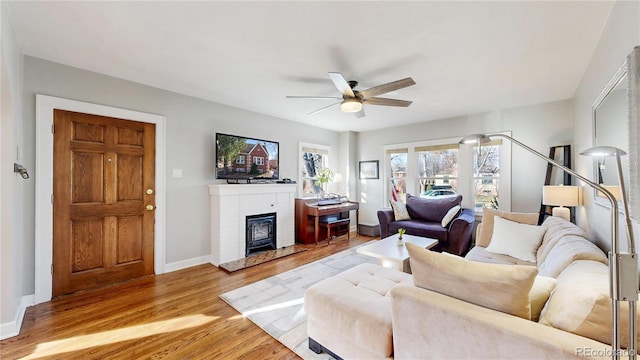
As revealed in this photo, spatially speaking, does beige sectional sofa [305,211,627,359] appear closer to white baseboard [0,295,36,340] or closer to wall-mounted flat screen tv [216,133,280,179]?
white baseboard [0,295,36,340]

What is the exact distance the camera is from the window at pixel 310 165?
5320 millimetres

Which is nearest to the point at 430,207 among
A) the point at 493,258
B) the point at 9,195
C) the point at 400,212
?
the point at 400,212

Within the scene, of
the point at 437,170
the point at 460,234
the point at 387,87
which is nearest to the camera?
→ the point at 387,87

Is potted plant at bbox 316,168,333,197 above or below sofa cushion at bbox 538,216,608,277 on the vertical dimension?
above

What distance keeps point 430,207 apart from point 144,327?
425 cm

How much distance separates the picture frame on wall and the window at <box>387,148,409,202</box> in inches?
12.1

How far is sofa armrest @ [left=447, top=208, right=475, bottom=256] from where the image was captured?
3766 mm

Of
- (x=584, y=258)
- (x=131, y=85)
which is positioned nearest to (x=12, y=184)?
(x=131, y=85)

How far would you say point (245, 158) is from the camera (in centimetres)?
414

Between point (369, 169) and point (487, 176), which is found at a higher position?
point (369, 169)

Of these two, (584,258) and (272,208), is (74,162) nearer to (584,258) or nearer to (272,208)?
(272,208)

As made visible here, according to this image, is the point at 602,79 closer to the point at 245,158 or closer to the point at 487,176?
the point at 487,176

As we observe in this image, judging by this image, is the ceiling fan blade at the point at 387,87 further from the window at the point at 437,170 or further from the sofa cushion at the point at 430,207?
the window at the point at 437,170

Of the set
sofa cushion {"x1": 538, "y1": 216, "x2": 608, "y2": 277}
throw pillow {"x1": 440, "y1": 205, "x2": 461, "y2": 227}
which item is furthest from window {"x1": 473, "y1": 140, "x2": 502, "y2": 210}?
sofa cushion {"x1": 538, "y1": 216, "x2": 608, "y2": 277}
